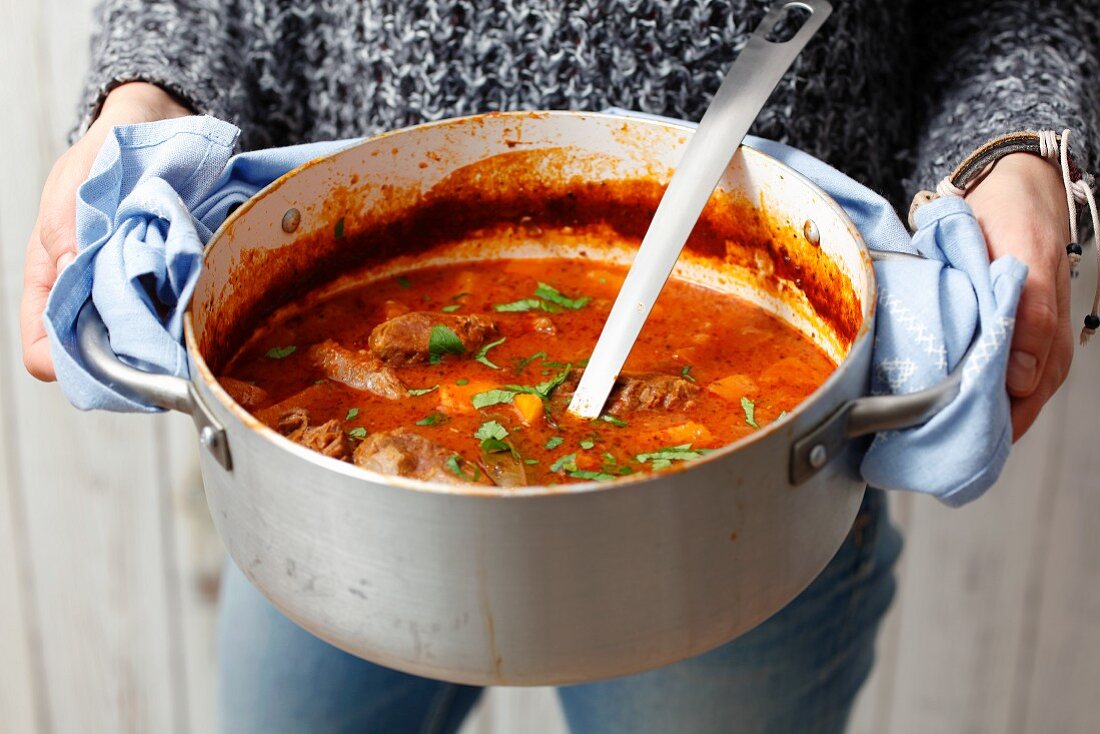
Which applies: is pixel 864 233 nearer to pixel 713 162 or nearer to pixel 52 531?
pixel 713 162

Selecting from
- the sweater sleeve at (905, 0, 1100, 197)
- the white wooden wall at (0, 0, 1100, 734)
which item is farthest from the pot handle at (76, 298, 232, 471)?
the white wooden wall at (0, 0, 1100, 734)

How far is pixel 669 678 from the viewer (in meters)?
1.43

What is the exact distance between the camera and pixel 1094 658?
2314 millimetres

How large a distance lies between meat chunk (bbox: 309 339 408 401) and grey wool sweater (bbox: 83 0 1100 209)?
303mm

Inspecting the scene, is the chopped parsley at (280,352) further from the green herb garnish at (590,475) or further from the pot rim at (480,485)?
the green herb garnish at (590,475)

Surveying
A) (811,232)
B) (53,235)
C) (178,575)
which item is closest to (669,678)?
(811,232)

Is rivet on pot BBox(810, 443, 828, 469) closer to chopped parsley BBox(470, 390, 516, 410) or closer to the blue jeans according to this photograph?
chopped parsley BBox(470, 390, 516, 410)

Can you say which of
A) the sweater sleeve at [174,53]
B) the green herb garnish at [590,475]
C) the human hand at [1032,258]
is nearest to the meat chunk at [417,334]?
the green herb garnish at [590,475]

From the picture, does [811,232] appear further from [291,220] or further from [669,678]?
[669,678]

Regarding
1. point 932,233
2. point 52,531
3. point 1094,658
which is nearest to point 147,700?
point 52,531

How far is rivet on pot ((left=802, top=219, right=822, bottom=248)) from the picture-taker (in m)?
1.08

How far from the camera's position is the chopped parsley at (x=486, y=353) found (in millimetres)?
1134

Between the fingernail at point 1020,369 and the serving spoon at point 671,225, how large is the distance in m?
0.28

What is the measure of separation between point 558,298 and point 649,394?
22cm
